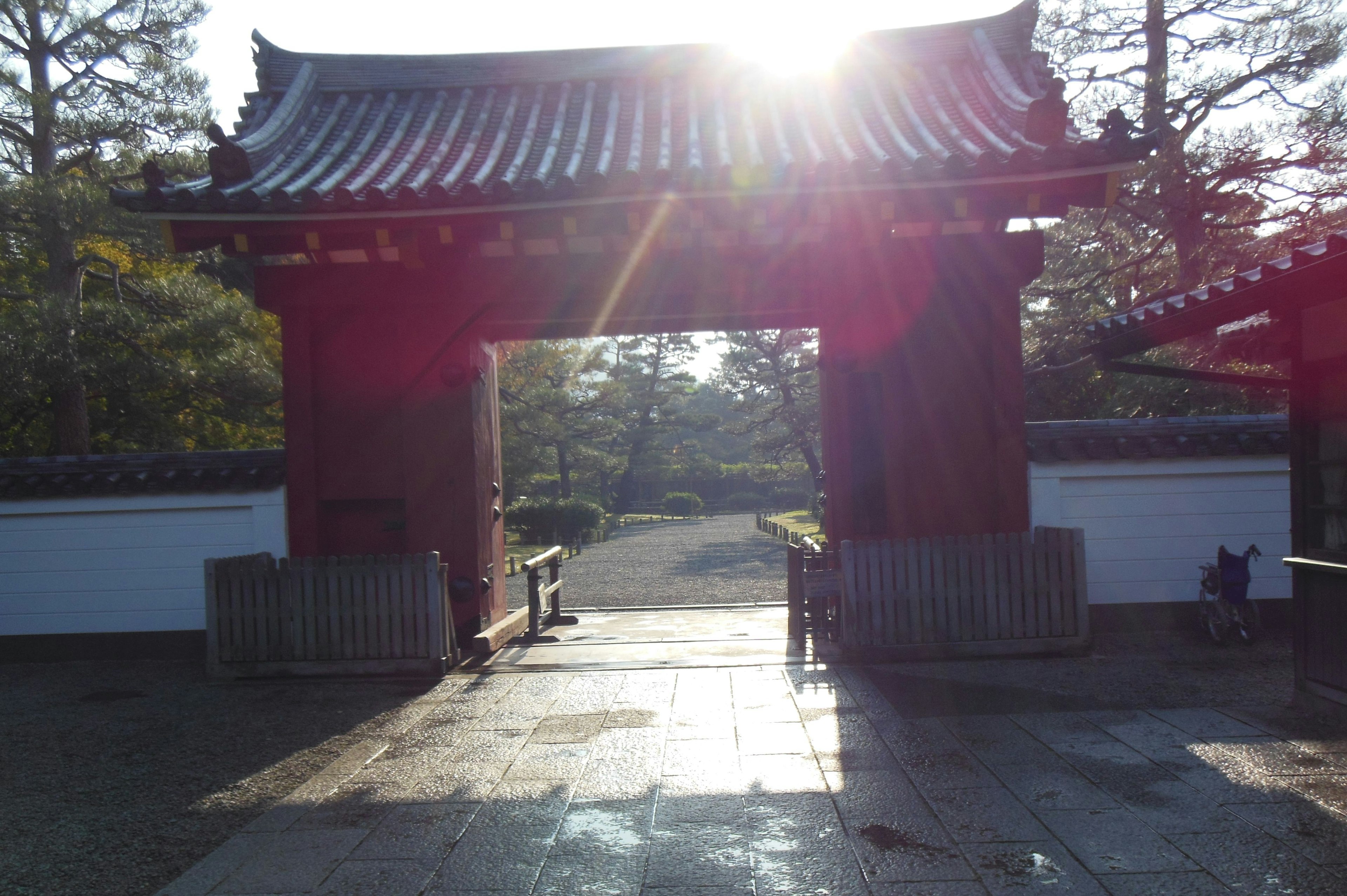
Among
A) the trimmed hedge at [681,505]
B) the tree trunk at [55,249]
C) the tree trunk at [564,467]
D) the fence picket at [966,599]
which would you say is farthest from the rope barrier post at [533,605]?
the trimmed hedge at [681,505]

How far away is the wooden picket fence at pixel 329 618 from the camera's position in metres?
6.33

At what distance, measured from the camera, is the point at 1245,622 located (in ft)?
22.1

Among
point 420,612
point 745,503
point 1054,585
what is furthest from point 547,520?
point 745,503

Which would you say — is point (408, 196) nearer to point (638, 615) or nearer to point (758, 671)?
point (758, 671)

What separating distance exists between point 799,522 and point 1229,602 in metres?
24.6

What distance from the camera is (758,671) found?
6.21 metres

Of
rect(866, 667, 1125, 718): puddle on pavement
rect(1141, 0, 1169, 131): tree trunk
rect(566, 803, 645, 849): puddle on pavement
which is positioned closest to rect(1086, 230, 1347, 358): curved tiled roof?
→ rect(866, 667, 1125, 718): puddle on pavement

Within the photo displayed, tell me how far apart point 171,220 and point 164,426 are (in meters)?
A: 9.18

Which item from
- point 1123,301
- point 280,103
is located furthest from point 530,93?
point 1123,301

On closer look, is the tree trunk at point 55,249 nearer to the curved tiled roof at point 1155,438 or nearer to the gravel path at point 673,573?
the gravel path at point 673,573

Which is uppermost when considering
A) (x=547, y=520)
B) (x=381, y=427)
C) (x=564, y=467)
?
(x=381, y=427)

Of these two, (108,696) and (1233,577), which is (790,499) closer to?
(1233,577)

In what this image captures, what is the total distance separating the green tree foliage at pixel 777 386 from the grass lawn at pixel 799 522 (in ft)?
5.68

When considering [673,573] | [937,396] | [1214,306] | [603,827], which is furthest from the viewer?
[673,573]
